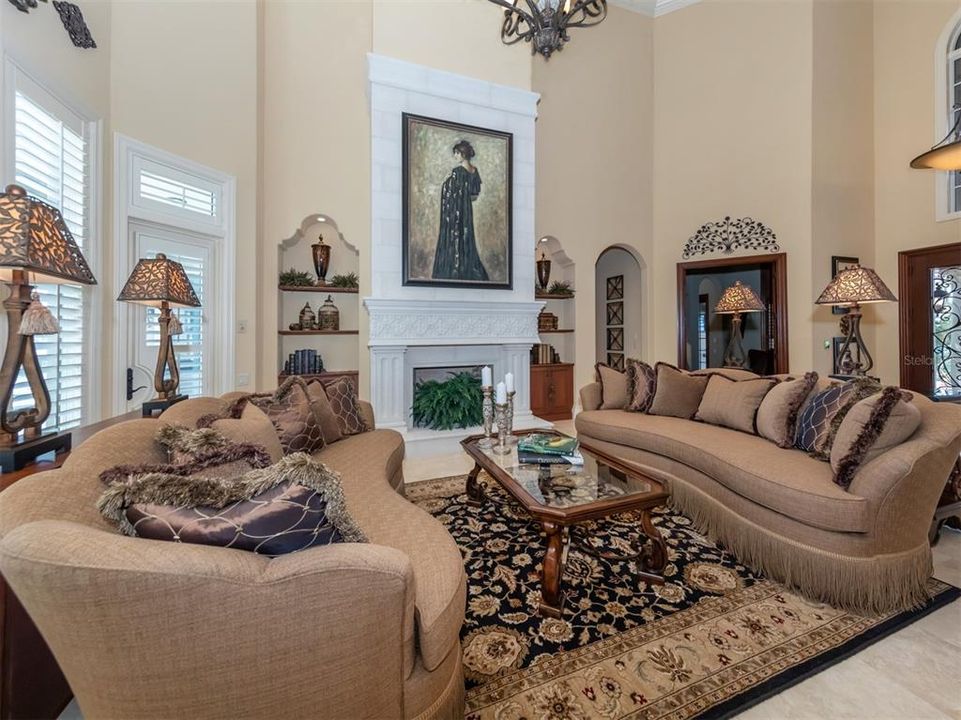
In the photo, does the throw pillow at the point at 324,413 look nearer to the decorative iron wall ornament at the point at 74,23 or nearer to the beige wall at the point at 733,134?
the decorative iron wall ornament at the point at 74,23

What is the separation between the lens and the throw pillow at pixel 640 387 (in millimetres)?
3676

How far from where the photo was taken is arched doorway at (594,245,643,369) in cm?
654

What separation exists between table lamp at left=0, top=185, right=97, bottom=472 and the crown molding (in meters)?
7.08

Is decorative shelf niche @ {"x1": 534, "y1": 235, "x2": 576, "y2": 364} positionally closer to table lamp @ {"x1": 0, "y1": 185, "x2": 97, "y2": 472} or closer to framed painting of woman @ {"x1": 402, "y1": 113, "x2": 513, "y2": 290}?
framed painting of woman @ {"x1": 402, "y1": 113, "x2": 513, "y2": 290}

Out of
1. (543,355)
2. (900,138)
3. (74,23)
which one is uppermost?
(900,138)

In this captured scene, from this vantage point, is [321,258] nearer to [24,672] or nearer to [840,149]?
[24,672]

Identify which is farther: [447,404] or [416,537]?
[447,404]

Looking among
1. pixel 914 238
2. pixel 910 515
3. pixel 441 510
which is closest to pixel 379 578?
pixel 441 510

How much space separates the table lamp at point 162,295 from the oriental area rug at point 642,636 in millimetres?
2114

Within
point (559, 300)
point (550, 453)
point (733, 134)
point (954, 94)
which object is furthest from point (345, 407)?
point (954, 94)

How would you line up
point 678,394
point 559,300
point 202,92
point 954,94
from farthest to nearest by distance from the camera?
point 559,300 → point 954,94 → point 202,92 → point 678,394

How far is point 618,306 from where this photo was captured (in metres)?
7.10

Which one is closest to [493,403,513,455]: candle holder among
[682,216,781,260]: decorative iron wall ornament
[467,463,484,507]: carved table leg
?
[467,463,484,507]: carved table leg

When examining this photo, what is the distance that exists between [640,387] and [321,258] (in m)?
3.83
